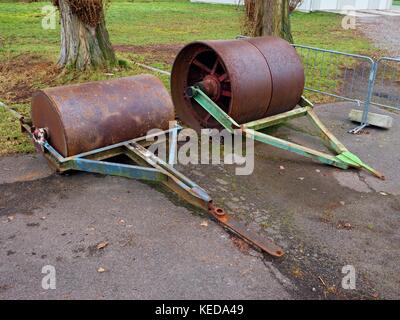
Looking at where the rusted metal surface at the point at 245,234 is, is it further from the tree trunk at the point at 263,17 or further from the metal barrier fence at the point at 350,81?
the tree trunk at the point at 263,17

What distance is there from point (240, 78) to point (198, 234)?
2254mm

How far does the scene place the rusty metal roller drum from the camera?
14.2 feet

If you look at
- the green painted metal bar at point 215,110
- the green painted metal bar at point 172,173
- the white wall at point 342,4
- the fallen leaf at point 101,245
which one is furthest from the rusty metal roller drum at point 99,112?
the white wall at point 342,4

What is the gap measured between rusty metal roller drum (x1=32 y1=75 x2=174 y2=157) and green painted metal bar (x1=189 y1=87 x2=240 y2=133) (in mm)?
592

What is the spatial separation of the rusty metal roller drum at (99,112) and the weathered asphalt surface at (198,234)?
46 centimetres

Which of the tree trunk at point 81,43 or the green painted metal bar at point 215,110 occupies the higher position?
the tree trunk at point 81,43

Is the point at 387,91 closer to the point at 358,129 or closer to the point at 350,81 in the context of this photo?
the point at 350,81

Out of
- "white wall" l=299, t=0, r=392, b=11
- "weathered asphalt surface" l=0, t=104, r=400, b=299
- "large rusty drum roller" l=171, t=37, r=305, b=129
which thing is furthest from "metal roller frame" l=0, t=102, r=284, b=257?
"white wall" l=299, t=0, r=392, b=11

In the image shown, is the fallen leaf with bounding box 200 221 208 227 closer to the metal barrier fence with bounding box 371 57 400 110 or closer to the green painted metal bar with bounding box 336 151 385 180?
the green painted metal bar with bounding box 336 151 385 180

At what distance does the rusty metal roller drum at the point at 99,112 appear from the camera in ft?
14.2

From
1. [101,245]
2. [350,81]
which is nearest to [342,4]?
[350,81]

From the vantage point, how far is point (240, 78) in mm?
5090

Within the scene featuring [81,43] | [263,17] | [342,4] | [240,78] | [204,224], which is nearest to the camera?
[204,224]

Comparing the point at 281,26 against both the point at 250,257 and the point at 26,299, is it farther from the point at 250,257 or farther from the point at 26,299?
the point at 26,299
